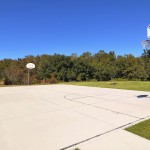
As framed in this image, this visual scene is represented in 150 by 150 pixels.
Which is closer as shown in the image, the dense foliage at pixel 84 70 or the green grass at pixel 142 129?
the green grass at pixel 142 129

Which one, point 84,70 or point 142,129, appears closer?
point 142,129

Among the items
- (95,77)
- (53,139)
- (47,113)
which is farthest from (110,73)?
(53,139)

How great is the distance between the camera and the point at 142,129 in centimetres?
444

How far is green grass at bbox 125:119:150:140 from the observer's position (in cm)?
407

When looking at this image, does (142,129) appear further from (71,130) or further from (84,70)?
(84,70)

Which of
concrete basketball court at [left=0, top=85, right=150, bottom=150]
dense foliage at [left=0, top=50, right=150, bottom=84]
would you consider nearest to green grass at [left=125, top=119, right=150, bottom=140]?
concrete basketball court at [left=0, top=85, right=150, bottom=150]

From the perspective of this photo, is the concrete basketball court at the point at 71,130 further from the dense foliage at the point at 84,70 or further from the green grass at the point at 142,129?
the dense foliage at the point at 84,70

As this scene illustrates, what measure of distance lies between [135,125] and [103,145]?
1.55 m

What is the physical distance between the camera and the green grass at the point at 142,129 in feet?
13.4

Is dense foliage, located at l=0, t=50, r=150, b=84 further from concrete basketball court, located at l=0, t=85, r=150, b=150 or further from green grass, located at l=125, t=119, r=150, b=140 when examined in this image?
green grass, located at l=125, t=119, r=150, b=140

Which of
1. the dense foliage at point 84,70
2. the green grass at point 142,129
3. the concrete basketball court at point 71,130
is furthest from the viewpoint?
the dense foliage at point 84,70

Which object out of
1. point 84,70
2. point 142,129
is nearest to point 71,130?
point 142,129

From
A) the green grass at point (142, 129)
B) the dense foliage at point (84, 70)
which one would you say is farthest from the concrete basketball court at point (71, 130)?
the dense foliage at point (84, 70)

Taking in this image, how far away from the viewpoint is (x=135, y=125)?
15.6ft
